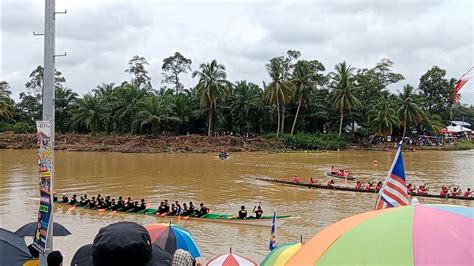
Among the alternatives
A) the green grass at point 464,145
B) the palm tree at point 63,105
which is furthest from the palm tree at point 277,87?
the palm tree at point 63,105

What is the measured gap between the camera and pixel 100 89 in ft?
195

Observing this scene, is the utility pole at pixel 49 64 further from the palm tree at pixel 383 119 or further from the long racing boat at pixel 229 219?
the palm tree at pixel 383 119

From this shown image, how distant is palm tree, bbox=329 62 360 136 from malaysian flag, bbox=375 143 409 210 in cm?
4833

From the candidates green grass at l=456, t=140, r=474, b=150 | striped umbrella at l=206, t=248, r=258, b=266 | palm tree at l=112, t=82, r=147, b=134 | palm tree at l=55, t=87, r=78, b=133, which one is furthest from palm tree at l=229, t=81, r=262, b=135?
striped umbrella at l=206, t=248, r=258, b=266

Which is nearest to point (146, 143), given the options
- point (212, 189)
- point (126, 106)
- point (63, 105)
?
point (126, 106)

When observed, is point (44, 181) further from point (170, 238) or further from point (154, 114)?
point (154, 114)

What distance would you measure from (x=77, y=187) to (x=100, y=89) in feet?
126

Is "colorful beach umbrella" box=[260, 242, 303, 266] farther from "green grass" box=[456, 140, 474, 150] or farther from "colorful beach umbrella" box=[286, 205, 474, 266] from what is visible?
"green grass" box=[456, 140, 474, 150]

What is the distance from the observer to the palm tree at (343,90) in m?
52.1

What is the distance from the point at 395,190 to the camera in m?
4.74

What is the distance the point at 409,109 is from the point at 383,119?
4.58 m

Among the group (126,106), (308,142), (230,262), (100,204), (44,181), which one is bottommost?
(100,204)

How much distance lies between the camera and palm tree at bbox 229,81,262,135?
178 ft

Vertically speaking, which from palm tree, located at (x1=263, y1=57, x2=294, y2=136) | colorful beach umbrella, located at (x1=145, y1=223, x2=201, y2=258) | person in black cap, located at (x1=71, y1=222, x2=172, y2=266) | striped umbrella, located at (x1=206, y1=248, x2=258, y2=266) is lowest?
striped umbrella, located at (x1=206, y1=248, x2=258, y2=266)
